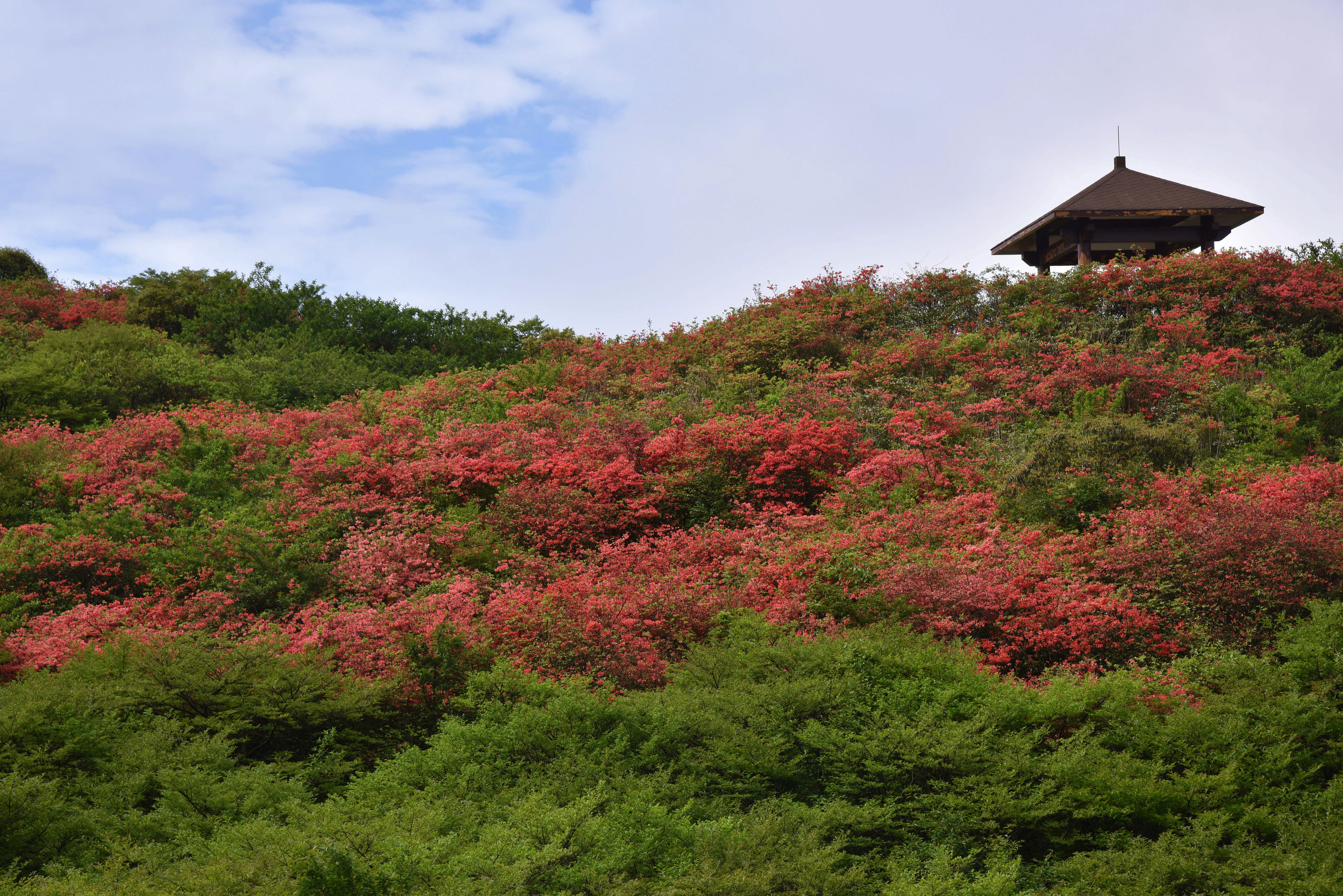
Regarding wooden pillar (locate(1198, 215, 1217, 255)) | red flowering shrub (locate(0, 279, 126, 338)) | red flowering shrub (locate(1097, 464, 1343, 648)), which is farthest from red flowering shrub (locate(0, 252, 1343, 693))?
red flowering shrub (locate(0, 279, 126, 338))

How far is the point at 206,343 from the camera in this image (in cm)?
2512

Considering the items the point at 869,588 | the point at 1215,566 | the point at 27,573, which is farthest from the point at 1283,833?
the point at 27,573

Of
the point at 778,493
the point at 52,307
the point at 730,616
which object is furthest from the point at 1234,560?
the point at 52,307

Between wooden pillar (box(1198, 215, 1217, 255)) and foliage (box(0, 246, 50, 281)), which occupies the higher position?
foliage (box(0, 246, 50, 281))

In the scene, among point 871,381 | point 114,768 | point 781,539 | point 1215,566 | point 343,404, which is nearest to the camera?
point 114,768

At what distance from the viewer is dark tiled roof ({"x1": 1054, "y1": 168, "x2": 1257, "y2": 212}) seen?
19.2 metres

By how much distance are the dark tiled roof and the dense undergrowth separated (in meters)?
1.68

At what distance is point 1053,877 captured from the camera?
6156 mm

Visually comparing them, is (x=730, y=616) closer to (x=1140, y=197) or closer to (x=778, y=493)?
(x=778, y=493)

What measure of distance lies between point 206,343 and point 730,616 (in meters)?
21.3

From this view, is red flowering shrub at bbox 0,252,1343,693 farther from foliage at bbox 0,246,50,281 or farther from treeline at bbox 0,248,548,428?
foliage at bbox 0,246,50,281

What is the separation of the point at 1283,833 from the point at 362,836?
6077 millimetres

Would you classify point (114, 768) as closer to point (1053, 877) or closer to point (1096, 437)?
point (1053, 877)

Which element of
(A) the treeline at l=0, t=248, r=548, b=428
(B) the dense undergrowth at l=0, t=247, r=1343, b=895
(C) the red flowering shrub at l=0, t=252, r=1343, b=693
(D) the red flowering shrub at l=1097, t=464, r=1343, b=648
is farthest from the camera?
(A) the treeline at l=0, t=248, r=548, b=428
